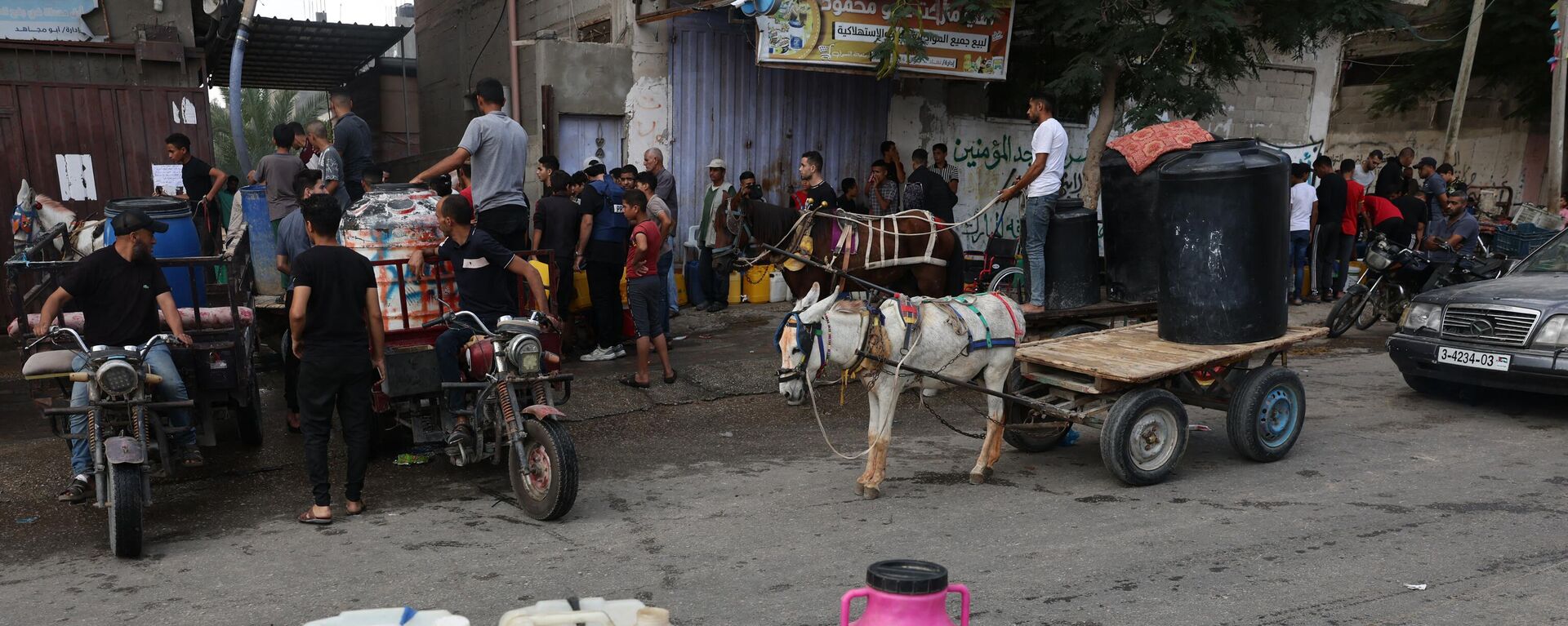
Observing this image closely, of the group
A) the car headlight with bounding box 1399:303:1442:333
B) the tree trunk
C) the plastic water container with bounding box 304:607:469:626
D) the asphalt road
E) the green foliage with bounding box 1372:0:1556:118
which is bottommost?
the asphalt road

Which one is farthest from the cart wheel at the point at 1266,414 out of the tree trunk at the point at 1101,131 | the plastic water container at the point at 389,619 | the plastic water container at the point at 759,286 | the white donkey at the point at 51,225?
the white donkey at the point at 51,225

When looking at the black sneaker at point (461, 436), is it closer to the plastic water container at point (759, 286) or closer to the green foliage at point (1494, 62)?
the plastic water container at point (759, 286)

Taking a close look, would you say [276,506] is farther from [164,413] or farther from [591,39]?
[591,39]

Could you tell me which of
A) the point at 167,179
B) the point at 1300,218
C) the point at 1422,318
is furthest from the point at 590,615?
the point at 1300,218

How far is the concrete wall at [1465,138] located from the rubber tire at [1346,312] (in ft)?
50.6

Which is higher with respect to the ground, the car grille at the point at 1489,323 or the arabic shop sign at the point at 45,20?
the arabic shop sign at the point at 45,20

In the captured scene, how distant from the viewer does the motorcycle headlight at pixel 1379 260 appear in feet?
38.2

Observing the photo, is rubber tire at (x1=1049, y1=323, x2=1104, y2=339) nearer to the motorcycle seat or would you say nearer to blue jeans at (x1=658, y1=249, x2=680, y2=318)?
blue jeans at (x1=658, y1=249, x2=680, y2=318)

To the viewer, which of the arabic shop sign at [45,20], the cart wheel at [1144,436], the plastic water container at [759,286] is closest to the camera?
the cart wheel at [1144,436]

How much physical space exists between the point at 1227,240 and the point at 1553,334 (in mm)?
3127

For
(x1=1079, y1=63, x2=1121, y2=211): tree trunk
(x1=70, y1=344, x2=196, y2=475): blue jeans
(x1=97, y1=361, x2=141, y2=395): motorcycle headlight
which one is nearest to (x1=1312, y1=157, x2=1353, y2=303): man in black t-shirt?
(x1=1079, y1=63, x2=1121, y2=211): tree trunk

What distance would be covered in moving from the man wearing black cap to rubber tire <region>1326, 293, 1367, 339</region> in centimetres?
1114

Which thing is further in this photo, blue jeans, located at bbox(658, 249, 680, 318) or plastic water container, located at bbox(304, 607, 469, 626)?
blue jeans, located at bbox(658, 249, 680, 318)

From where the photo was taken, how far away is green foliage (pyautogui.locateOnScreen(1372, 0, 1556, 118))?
2112cm
